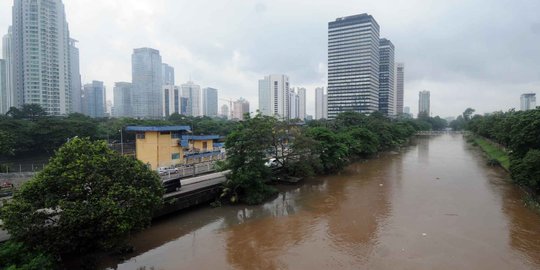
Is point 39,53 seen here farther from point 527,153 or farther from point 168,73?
point 168,73

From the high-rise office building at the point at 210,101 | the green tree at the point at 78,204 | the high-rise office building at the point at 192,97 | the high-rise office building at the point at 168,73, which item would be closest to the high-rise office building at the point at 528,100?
the high-rise office building at the point at 210,101

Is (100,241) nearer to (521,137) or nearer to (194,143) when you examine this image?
(194,143)

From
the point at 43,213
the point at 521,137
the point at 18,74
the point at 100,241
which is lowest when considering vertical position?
the point at 100,241

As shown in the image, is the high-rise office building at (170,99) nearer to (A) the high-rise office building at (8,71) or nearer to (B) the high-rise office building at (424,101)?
(A) the high-rise office building at (8,71)

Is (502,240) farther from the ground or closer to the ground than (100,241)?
closer to the ground

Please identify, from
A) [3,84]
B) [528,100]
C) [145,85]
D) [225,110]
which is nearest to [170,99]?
[145,85]

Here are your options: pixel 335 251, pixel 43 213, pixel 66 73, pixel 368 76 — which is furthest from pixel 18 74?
pixel 368 76
